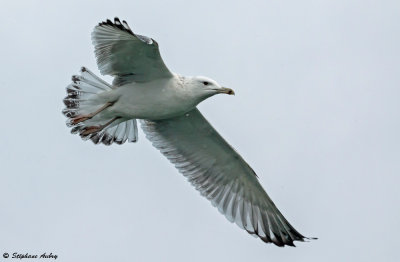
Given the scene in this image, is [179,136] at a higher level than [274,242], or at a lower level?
higher

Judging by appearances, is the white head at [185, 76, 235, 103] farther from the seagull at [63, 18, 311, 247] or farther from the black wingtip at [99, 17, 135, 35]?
the black wingtip at [99, 17, 135, 35]

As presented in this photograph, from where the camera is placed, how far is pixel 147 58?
1142 centimetres

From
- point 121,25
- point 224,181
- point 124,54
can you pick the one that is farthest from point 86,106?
point 224,181

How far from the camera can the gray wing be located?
A: 514 inches

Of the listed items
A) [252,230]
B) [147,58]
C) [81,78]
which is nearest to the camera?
[147,58]

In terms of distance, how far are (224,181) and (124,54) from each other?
299 cm

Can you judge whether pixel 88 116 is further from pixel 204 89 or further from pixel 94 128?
pixel 204 89

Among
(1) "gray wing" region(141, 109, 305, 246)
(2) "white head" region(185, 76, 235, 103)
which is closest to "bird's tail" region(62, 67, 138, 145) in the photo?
(1) "gray wing" region(141, 109, 305, 246)

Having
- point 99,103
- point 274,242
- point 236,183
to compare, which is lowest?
point 274,242

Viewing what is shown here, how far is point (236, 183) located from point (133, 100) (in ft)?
8.29

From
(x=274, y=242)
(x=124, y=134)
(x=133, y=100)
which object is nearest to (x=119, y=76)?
(x=133, y=100)

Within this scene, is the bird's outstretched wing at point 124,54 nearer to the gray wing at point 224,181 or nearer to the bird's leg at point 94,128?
the bird's leg at point 94,128

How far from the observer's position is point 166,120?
1291 centimetres

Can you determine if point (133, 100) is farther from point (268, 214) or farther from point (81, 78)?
point (268, 214)
